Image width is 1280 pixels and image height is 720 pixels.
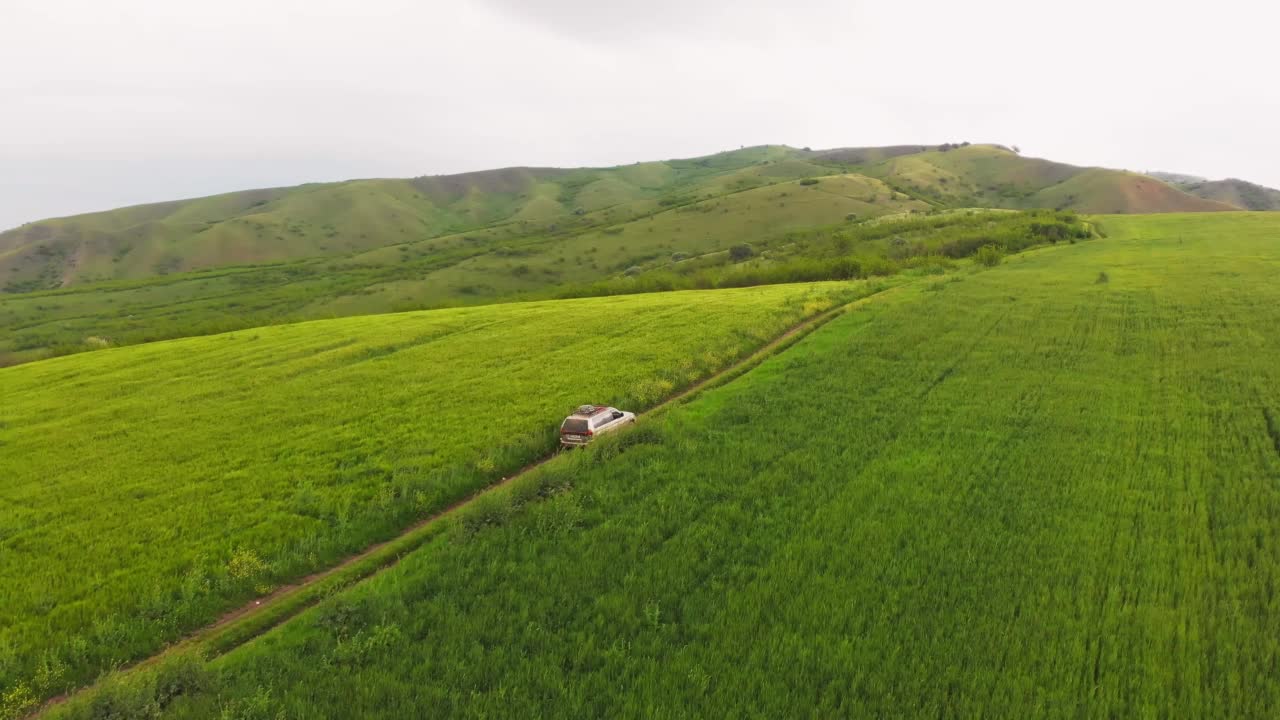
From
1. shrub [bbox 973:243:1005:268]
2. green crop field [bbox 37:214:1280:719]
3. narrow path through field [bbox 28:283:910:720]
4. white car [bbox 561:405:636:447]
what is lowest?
narrow path through field [bbox 28:283:910:720]

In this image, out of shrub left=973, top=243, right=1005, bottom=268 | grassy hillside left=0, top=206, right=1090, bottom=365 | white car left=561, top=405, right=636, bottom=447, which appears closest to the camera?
white car left=561, top=405, right=636, bottom=447

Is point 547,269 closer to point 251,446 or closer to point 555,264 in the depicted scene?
point 555,264

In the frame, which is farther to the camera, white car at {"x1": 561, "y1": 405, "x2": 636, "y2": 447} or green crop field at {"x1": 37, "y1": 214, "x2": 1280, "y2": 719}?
white car at {"x1": 561, "y1": 405, "x2": 636, "y2": 447}

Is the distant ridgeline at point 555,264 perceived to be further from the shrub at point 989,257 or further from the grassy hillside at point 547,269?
the shrub at point 989,257

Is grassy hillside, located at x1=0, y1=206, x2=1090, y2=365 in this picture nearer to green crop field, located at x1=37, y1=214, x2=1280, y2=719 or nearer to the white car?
green crop field, located at x1=37, y1=214, x2=1280, y2=719

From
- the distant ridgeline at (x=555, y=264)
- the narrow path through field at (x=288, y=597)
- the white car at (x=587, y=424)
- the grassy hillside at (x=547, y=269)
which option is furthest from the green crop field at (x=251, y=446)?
the grassy hillside at (x=547, y=269)

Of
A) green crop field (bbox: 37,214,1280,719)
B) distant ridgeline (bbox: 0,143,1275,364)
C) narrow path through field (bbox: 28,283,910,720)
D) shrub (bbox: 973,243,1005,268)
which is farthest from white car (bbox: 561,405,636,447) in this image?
shrub (bbox: 973,243,1005,268)
